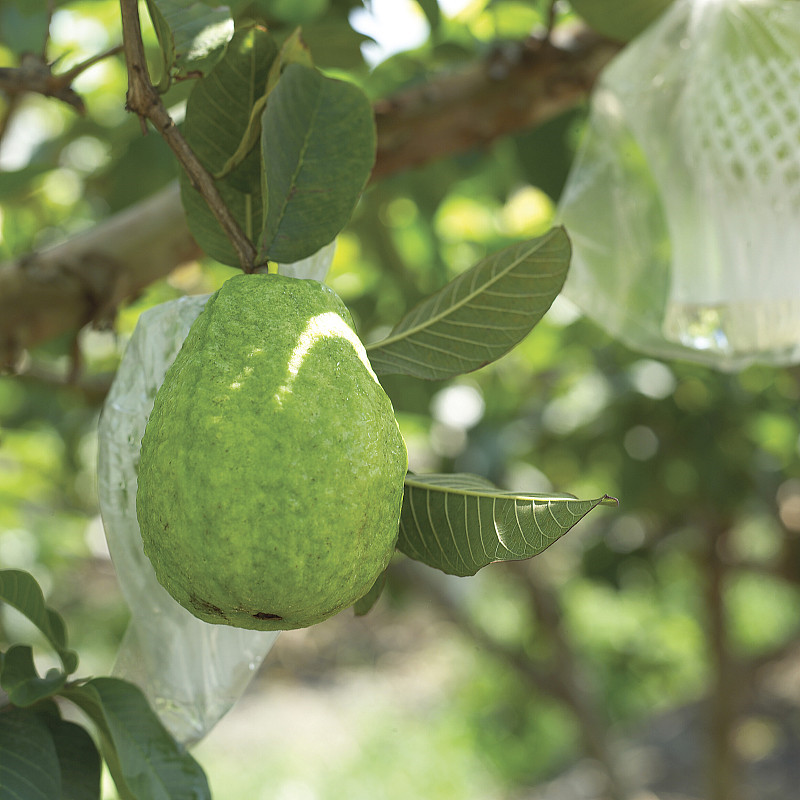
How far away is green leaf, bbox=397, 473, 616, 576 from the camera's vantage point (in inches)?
17.6

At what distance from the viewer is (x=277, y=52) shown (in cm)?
64

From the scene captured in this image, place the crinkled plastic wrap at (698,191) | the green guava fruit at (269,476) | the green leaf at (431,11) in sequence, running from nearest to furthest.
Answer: the green guava fruit at (269,476), the crinkled plastic wrap at (698,191), the green leaf at (431,11)

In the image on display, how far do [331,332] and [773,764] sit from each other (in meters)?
4.99

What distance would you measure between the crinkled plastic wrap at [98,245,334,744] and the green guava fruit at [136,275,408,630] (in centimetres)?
18

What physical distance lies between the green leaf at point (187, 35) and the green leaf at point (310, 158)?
82 millimetres

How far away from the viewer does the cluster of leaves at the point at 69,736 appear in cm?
59

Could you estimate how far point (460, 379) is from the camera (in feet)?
7.09

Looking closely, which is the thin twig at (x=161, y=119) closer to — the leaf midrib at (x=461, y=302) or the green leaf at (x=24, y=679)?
the leaf midrib at (x=461, y=302)

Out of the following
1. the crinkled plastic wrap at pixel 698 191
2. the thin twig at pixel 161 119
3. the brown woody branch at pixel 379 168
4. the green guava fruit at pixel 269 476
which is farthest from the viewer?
the brown woody branch at pixel 379 168

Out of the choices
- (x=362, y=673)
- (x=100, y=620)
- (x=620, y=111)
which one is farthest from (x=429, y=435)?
(x=362, y=673)

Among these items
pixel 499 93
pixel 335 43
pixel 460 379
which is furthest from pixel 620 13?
pixel 460 379

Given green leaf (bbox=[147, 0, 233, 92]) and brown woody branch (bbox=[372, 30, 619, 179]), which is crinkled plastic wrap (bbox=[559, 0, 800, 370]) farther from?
green leaf (bbox=[147, 0, 233, 92])

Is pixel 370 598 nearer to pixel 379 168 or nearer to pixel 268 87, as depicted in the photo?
pixel 268 87

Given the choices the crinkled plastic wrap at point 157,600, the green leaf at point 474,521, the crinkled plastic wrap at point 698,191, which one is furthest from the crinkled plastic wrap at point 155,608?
the crinkled plastic wrap at point 698,191
